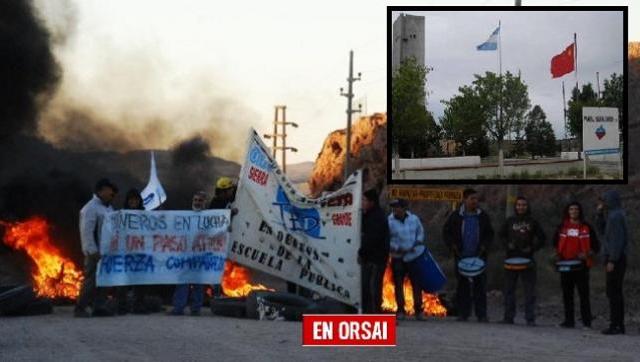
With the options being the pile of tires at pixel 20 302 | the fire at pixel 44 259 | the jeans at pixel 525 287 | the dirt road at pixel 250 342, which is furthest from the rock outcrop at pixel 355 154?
the dirt road at pixel 250 342

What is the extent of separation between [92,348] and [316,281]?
14.2ft

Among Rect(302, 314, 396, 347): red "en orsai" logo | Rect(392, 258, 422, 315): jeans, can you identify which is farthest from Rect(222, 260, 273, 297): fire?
Rect(302, 314, 396, 347): red "en orsai" logo

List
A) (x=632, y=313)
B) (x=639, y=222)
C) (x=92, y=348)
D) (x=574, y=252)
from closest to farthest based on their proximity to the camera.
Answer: (x=92, y=348) → (x=574, y=252) → (x=632, y=313) → (x=639, y=222)

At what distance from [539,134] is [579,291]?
11.2 metres

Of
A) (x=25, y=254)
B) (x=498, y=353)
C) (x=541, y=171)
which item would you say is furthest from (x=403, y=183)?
(x=498, y=353)

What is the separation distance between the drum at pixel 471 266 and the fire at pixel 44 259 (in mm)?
5992

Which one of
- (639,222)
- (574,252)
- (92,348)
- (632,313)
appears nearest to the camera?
(92,348)

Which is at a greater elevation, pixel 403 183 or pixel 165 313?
pixel 403 183

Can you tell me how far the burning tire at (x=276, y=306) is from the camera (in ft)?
42.2

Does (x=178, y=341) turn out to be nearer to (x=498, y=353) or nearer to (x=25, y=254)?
(x=498, y=353)

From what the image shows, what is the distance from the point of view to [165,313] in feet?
45.7

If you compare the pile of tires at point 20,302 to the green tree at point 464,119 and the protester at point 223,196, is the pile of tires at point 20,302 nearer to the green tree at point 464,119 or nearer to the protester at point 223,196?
the protester at point 223,196

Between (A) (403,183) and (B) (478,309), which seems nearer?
(B) (478,309)

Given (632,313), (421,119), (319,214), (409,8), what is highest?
(409,8)
